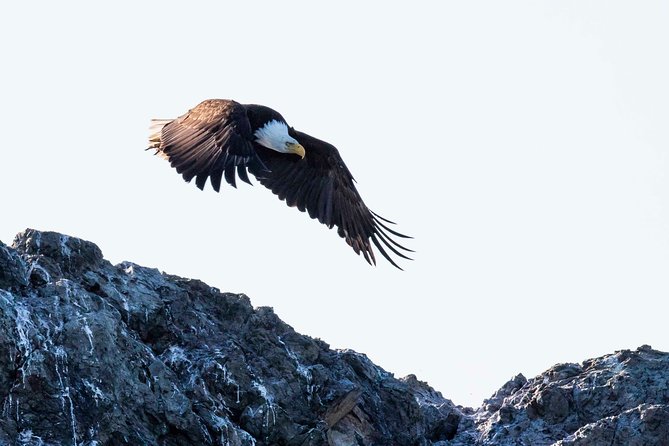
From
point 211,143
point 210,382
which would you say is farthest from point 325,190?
point 210,382

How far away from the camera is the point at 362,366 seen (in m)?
12.8

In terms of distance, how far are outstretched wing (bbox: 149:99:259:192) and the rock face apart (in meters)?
1.19

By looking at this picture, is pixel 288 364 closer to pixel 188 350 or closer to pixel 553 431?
pixel 188 350

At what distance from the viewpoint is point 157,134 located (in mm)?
14547

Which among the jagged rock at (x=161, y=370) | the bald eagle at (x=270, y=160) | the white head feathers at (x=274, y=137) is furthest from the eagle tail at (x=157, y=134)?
the jagged rock at (x=161, y=370)

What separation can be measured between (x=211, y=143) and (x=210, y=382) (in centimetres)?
288

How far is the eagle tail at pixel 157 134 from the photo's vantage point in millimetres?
14250

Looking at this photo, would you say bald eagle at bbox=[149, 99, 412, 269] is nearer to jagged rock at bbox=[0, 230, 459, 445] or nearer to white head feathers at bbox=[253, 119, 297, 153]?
white head feathers at bbox=[253, 119, 297, 153]

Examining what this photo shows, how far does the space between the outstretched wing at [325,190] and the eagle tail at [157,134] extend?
109cm

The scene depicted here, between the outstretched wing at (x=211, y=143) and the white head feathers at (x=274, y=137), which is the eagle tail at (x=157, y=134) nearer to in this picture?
the outstretched wing at (x=211, y=143)

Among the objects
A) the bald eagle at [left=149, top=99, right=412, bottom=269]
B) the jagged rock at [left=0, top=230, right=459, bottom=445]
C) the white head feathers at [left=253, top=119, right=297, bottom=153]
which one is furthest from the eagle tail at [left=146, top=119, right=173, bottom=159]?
the jagged rock at [left=0, top=230, right=459, bottom=445]

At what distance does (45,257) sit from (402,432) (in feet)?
11.4

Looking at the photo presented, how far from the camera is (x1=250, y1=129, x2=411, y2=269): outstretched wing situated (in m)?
15.2

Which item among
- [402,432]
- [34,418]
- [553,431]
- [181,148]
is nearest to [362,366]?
[402,432]
